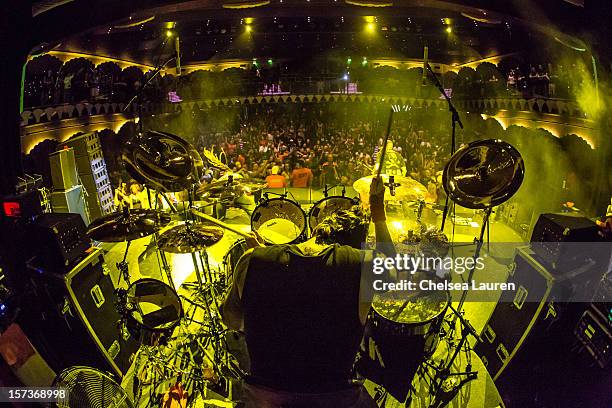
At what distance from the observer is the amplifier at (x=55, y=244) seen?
4.00 m

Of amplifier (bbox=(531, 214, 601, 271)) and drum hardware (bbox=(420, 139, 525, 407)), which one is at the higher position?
drum hardware (bbox=(420, 139, 525, 407))

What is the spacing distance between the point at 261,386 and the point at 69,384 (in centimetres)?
177

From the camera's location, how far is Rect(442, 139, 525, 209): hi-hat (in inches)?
129

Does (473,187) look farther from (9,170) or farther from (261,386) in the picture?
(9,170)

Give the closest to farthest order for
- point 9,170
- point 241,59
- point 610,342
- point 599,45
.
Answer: point 610,342 < point 599,45 < point 9,170 < point 241,59

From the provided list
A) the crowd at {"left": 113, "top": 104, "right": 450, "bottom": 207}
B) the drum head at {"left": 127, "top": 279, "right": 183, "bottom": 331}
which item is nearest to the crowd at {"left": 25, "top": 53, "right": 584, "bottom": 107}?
the crowd at {"left": 113, "top": 104, "right": 450, "bottom": 207}

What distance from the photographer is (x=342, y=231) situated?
2426mm

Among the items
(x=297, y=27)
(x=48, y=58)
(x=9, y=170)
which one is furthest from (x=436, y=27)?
(x=9, y=170)

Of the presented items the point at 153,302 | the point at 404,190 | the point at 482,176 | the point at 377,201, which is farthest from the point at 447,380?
the point at 404,190

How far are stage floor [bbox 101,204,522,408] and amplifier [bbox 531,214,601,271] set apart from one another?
947 mm

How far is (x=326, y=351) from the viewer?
2062 mm

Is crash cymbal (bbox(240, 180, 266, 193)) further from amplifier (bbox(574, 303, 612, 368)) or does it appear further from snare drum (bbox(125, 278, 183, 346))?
amplifier (bbox(574, 303, 612, 368))

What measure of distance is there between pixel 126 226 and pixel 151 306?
93cm

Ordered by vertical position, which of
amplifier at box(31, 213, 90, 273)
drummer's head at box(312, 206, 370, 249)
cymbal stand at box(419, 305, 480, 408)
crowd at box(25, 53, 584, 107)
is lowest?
cymbal stand at box(419, 305, 480, 408)
